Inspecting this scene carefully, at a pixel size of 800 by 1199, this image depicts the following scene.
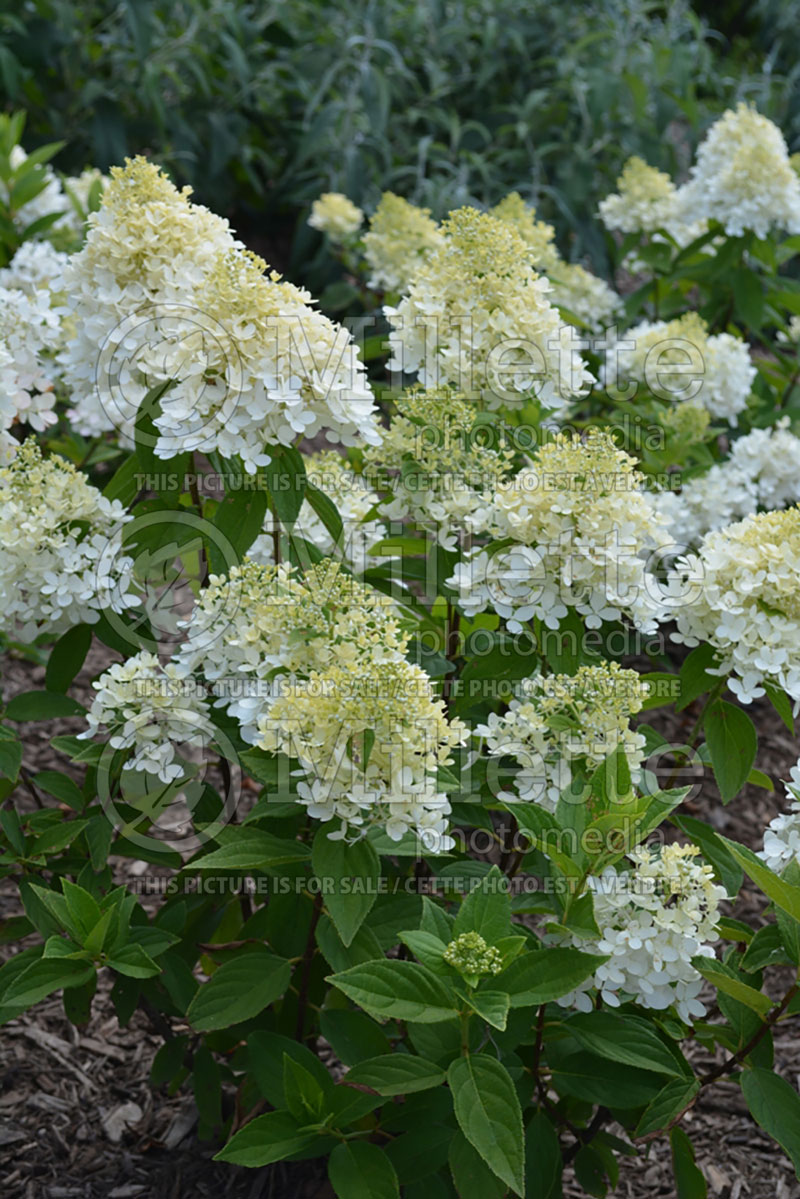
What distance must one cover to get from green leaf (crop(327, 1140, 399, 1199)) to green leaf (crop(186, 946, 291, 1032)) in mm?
260

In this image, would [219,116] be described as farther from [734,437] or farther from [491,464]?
[491,464]

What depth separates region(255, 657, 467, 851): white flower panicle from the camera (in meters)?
1.59

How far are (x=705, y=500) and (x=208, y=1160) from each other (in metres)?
2.18

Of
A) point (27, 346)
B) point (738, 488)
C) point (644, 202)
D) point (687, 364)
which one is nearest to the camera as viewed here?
point (27, 346)

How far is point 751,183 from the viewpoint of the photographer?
3725 millimetres

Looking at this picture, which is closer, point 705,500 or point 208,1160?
point 208,1160

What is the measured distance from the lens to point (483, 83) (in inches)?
271

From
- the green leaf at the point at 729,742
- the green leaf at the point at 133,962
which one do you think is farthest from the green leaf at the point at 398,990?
the green leaf at the point at 729,742

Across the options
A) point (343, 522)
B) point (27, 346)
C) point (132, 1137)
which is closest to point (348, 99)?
point (27, 346)

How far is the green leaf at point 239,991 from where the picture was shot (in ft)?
6.13

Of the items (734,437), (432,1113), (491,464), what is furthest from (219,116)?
(432,1113)

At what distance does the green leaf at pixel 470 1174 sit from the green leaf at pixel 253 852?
49 cm

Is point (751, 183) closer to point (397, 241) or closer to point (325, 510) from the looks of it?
point (397, 241)

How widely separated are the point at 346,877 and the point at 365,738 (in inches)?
8.9
